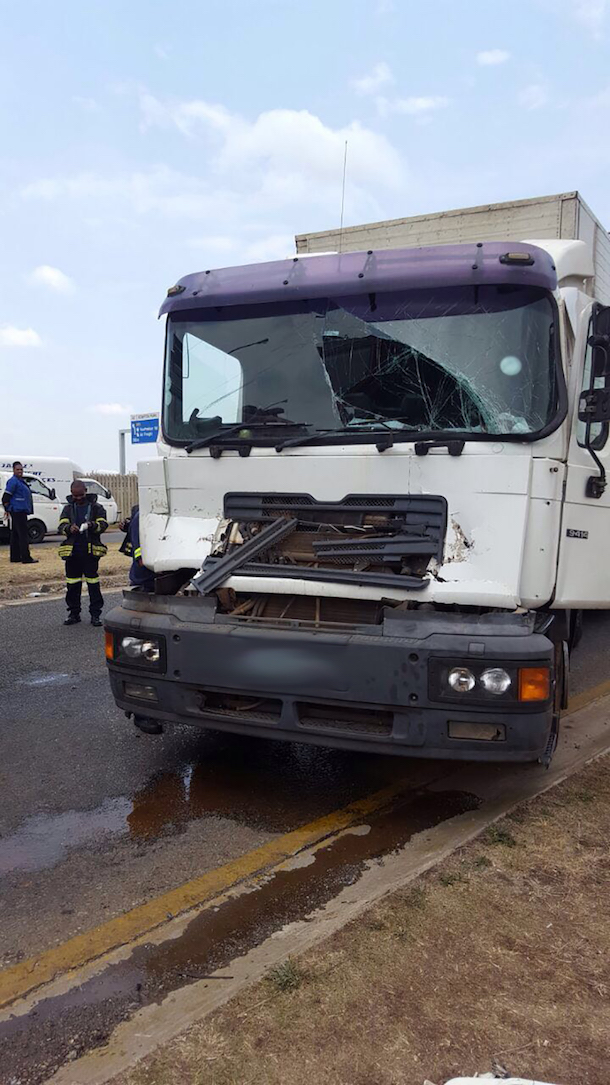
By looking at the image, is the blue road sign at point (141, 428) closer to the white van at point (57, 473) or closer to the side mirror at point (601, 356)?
the white van at point (57, 473)

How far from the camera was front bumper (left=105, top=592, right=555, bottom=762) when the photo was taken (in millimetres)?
3207

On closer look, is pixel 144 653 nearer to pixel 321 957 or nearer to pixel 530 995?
pixel 321 957

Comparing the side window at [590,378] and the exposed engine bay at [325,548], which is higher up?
the side window at [590,378]

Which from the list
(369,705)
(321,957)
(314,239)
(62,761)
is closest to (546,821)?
(369,705)

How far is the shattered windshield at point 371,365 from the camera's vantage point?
143 inches

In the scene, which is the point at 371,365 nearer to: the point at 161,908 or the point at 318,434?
the point at 318,434

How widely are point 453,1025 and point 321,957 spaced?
1.60ft

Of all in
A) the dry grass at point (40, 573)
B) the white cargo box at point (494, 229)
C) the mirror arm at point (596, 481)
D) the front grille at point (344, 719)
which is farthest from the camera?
the dry grass at point (40, 573)

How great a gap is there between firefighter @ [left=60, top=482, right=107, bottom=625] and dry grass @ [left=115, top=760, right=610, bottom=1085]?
6136mm

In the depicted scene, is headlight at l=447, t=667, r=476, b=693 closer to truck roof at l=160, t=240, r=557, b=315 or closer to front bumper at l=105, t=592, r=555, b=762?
front bumper at l=105, t=592, r=555, b=762

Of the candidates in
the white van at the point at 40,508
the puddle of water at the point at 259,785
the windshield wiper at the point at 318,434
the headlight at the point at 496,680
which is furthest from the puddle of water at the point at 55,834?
the white van at the point at 40,508

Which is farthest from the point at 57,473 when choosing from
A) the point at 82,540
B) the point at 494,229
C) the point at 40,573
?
the point at 494,229

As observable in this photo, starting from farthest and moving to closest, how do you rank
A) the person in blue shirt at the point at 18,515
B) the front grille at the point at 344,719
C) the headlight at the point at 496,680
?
the person in blue shirt at the point at 18,515 → the front grille at the point at 344,719 → the headlight at the point at 496,680

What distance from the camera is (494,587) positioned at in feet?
11.2
